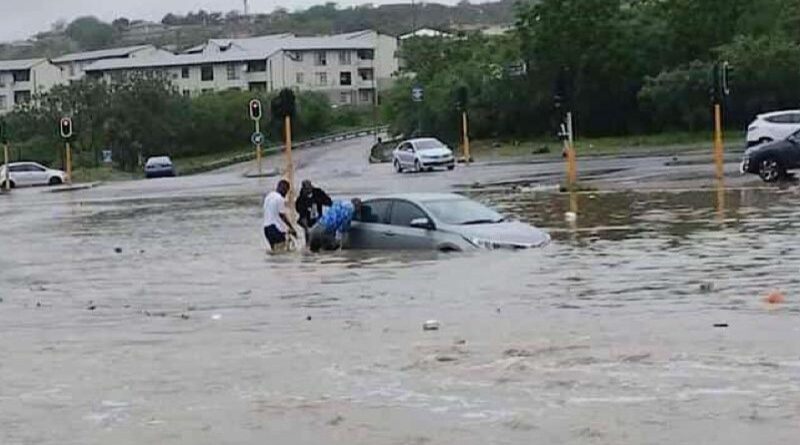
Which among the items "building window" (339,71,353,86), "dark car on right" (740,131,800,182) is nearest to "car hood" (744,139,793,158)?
"dark car on right" (740,131,800,182)

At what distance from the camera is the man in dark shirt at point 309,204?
29844 millimetres

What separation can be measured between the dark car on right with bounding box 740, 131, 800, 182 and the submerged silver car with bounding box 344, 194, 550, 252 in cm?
1505

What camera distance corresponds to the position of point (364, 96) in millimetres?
158375

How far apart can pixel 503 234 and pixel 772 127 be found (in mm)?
28047

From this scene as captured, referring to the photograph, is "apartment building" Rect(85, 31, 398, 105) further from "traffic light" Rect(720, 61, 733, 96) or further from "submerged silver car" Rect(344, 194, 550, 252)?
"submerged silver car" Rect(344, 194, 550, 252)

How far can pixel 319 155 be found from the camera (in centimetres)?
9294

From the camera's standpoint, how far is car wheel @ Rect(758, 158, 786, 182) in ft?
130

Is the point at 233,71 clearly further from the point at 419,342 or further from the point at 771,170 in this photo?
the point at 419,342

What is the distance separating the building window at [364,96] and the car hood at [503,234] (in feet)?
433

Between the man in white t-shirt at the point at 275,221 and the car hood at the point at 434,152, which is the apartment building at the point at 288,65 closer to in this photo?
the car hood at the point at 434,152

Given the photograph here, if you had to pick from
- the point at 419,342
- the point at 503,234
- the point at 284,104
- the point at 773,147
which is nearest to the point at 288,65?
the point at 284,104

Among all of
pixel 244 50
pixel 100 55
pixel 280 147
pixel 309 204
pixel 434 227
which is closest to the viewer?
pixel 434 227

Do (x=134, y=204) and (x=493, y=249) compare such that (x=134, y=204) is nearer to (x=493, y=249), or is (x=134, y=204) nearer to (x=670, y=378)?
(x=493, y=249)

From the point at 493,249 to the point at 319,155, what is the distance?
68695mm
